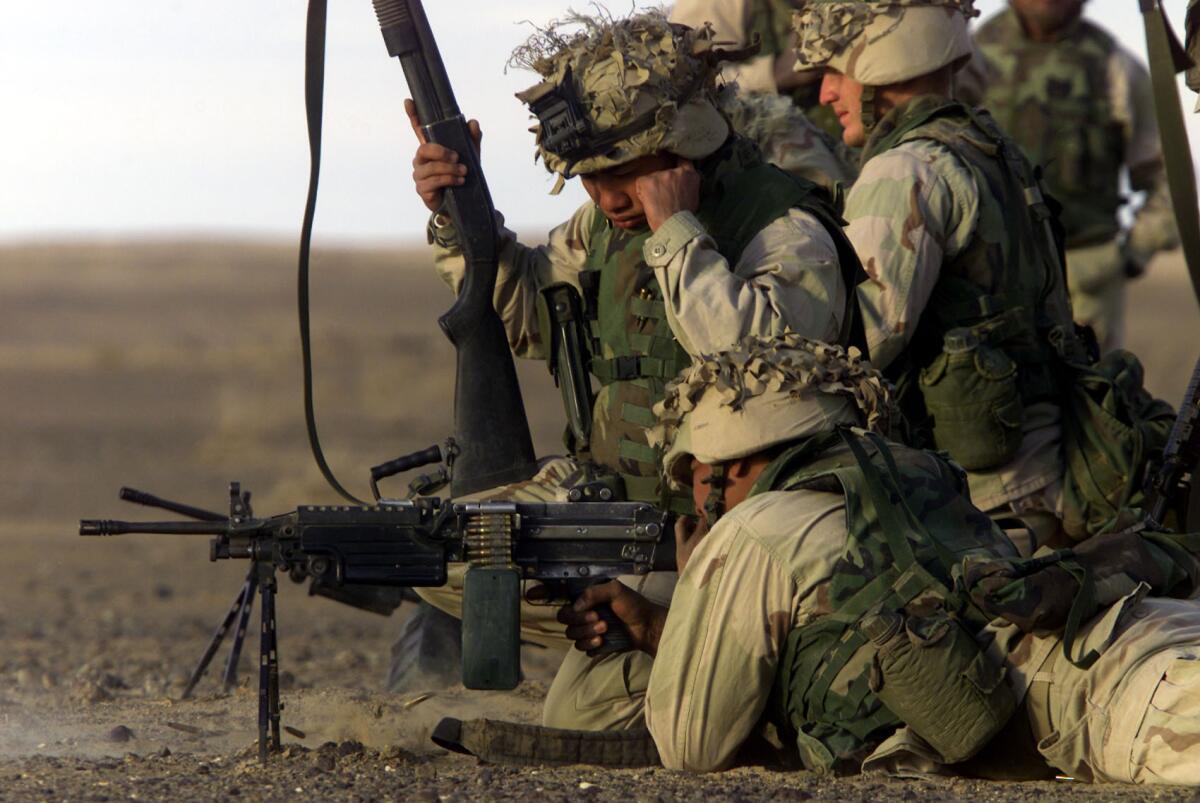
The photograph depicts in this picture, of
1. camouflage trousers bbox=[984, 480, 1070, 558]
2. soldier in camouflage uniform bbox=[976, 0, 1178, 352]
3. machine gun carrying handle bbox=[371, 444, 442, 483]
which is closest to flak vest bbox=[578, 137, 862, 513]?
machine gun carrying handle bbox=[371, 444, 442, 483]

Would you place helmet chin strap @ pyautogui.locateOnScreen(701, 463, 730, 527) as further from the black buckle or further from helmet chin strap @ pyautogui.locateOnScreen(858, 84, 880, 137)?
helmet chin strap @ pyautogui.locateOnScreen(858, 84, 880, 137)

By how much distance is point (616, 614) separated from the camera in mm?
4762

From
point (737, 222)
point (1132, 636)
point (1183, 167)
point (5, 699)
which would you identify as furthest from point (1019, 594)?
point (5, 699)

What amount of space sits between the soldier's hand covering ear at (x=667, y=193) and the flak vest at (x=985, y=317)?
967 millimetres

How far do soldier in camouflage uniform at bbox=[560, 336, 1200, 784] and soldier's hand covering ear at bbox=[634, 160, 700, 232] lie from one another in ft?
2.63

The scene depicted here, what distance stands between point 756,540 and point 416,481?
1.42 meters

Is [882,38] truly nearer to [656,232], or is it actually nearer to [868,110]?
[868,110]

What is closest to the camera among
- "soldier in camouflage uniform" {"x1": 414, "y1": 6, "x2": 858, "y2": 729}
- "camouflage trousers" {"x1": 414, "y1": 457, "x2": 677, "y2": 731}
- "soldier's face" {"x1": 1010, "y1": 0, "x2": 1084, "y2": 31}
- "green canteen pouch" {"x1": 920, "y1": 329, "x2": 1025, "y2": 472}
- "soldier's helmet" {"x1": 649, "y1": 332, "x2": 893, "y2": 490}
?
"soldier's helmet" {"x1": 649, "y1": 332, "x2": 893, "y2": 490}

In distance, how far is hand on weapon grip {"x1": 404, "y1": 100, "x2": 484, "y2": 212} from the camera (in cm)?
577

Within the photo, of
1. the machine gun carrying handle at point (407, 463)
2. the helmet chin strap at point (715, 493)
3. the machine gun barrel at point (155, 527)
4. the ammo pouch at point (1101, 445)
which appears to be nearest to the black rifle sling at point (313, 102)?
the machine gun carrying handle at point (407, 463)

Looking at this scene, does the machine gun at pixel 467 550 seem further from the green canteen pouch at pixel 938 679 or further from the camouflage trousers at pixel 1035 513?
the camouflage trousers at pixel 1035 513

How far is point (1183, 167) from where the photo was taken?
5.76 m

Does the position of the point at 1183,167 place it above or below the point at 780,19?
below

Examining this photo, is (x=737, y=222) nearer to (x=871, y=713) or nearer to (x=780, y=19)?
(x=871, y=713)
